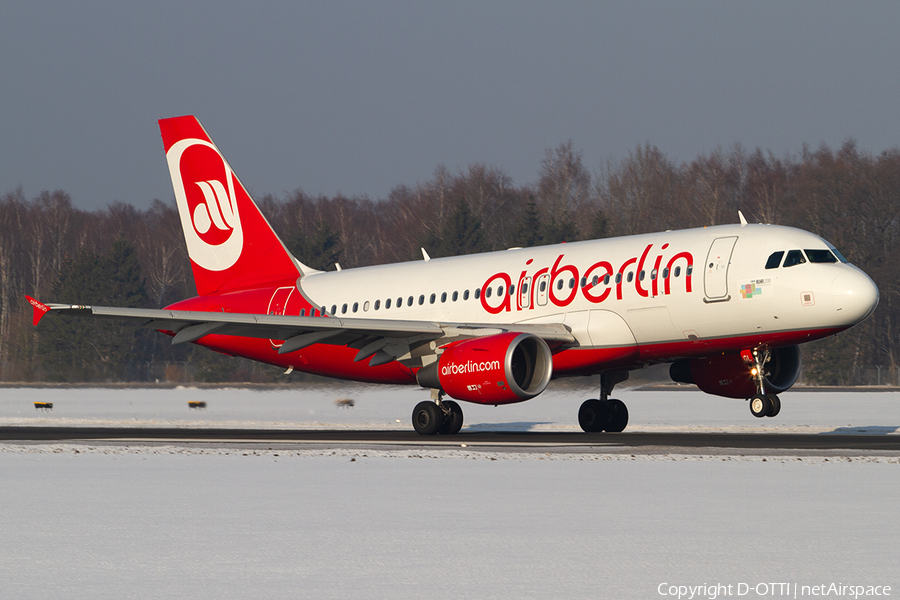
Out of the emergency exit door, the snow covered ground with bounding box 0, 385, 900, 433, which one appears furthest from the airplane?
the snow covered ground with bounding box 0, 385, 900, 433

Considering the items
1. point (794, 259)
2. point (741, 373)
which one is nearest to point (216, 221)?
point (741, 373)

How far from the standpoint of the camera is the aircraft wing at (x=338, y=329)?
23.8 meters

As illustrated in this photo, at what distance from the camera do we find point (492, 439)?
2261 centimetres

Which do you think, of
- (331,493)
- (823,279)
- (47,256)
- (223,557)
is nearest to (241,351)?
(823,279)

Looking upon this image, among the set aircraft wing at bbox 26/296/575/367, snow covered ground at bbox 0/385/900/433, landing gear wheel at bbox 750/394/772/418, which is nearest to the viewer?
landing gear wheel at bbox 750/394/772/418

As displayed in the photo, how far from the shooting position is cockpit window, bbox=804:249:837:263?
2234cm

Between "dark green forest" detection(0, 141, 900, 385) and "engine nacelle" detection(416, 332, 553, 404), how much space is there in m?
26.0

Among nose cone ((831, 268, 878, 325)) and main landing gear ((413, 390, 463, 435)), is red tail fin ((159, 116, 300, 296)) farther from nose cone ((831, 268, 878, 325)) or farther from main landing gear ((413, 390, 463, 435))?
nose cone ((831, 268, 878, 325))

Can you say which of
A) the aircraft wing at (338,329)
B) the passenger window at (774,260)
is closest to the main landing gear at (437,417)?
the aircraft wing at (338,329)

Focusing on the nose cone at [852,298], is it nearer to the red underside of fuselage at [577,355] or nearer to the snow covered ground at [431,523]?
the red underside of fuselage at [577,355]

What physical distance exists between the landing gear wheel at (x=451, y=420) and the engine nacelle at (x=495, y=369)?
1.28 m

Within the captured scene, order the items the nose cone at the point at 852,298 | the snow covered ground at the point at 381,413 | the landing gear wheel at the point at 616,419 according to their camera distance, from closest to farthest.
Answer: the nose cone at the point at 852,298, the landing gear wheel at the point at 616,419, the snow covered ground at the point at 381,413

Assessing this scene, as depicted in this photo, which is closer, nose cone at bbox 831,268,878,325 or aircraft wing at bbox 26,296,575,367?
nose cone at bbox 831,268,878,325

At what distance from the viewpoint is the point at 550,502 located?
38.2ft
